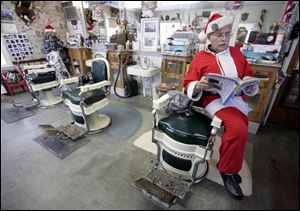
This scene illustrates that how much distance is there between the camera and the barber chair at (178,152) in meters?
1.12

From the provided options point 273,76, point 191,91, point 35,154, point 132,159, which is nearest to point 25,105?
point 35,154

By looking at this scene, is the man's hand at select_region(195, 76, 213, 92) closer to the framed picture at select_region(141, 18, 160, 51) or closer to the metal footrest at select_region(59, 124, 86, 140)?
the metal footrest at select_region(59, 124, 86, 140)

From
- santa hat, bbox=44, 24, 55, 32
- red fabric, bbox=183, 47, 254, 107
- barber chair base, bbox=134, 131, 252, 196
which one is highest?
santa hat, bbox=44, 24, 55, 32

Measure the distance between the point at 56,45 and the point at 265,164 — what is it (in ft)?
14.0

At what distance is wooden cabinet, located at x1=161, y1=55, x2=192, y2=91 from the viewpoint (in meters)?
2.44

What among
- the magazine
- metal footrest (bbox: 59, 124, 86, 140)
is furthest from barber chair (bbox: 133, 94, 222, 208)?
metal footrest (bbox: 59, 124, 86, 140)

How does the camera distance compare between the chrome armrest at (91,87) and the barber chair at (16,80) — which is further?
the barber chair at (16,80)

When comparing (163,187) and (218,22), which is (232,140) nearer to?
(163,187)

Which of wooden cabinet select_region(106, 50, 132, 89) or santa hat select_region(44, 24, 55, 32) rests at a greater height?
santa hat select_region(44, 24, 55, 32)

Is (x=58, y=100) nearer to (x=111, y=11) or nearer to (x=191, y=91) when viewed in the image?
(x=111, y=11)

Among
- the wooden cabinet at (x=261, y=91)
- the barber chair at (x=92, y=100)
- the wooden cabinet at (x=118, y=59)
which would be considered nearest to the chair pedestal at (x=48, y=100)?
the barber chair at (x=92, y=100)

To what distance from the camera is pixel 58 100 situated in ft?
9.58

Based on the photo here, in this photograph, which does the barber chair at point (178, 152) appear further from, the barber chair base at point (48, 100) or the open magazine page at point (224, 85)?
the barber chair base at point (48, 100)

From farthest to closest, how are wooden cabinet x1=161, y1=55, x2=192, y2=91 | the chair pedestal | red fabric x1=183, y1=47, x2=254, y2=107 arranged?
the chair pedestal < wooden cabinet x1=161, y1=55, x2=192, y2=91 < red fabric x1=183, y1=47, x2=254, y2=107
